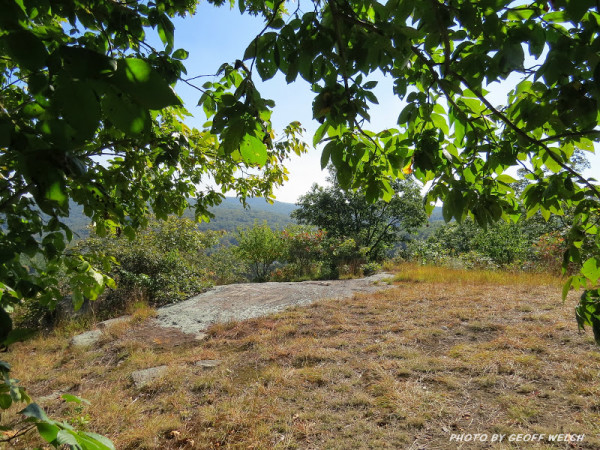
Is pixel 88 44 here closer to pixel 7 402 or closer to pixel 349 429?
pixel 7 402

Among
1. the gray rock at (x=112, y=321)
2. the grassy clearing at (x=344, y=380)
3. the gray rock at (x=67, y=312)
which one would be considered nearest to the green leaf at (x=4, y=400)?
the grassy clearing at (x=344, y=380)

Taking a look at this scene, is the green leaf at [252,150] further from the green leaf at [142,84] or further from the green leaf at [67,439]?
the green leaf at [67,439]

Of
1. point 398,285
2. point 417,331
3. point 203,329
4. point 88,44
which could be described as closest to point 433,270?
point 398,285

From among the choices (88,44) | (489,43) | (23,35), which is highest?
(88,44)

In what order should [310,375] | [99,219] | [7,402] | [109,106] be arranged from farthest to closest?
[310,375] < [99,219] < [7,402] < [109,106]

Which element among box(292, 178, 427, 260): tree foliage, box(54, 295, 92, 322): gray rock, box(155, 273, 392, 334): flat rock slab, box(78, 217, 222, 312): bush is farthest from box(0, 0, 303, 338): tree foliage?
box(292, 178, 427, 260): tree foliage

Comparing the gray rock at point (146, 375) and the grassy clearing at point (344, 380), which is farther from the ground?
the gray rock at point (146, 375)

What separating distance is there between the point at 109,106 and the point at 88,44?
131 centimetres

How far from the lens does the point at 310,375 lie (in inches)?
134

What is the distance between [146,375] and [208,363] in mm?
714

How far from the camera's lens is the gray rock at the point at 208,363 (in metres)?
3.93

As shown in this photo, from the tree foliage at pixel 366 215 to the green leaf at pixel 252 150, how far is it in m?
12.9

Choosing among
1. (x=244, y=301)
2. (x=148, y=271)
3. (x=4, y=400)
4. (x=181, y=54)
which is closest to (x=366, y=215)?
(x=244, y=301)

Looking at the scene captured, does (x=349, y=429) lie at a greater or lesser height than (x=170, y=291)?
lesser
